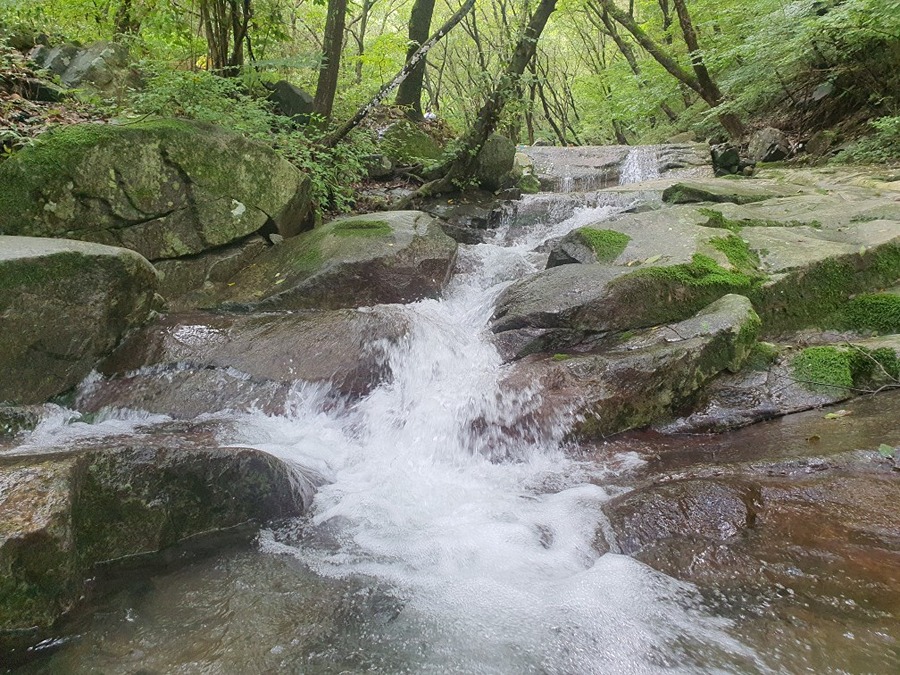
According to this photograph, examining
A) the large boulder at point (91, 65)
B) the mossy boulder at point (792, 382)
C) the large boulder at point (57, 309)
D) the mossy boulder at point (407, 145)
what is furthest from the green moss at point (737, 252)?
the large boulder at point (91, 65)

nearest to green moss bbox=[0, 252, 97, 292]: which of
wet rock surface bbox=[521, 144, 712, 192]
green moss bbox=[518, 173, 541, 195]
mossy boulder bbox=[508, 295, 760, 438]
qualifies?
mossy boulder bbox=[508, 295, 760, 438]

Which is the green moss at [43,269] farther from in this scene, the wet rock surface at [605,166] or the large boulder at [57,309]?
the wet rock surface at [605,166]

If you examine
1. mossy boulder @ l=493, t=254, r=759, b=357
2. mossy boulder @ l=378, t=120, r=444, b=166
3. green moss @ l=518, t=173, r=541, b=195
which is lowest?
mossy boulder @ l=493, t=254, r=759, b=357

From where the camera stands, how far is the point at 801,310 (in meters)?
5.03

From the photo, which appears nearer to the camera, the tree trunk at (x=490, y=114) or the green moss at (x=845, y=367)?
the green moss at (x=845, y=367)

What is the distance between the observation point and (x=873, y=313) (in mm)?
4797

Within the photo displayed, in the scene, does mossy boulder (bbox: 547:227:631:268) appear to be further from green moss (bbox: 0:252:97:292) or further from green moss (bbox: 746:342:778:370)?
green moss (bbox: 0:252:97:292)

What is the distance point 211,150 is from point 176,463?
16.2 feet

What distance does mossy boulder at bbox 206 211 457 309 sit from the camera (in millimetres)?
6453

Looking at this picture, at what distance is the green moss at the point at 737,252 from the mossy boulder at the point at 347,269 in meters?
3.33

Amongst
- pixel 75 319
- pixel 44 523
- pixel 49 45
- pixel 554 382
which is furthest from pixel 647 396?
pixel 49 45

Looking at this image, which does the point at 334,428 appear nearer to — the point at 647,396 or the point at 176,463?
the point at 176,463

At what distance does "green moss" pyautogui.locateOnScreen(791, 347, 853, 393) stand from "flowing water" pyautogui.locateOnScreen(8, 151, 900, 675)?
1752mm

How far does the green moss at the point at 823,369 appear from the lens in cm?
416
